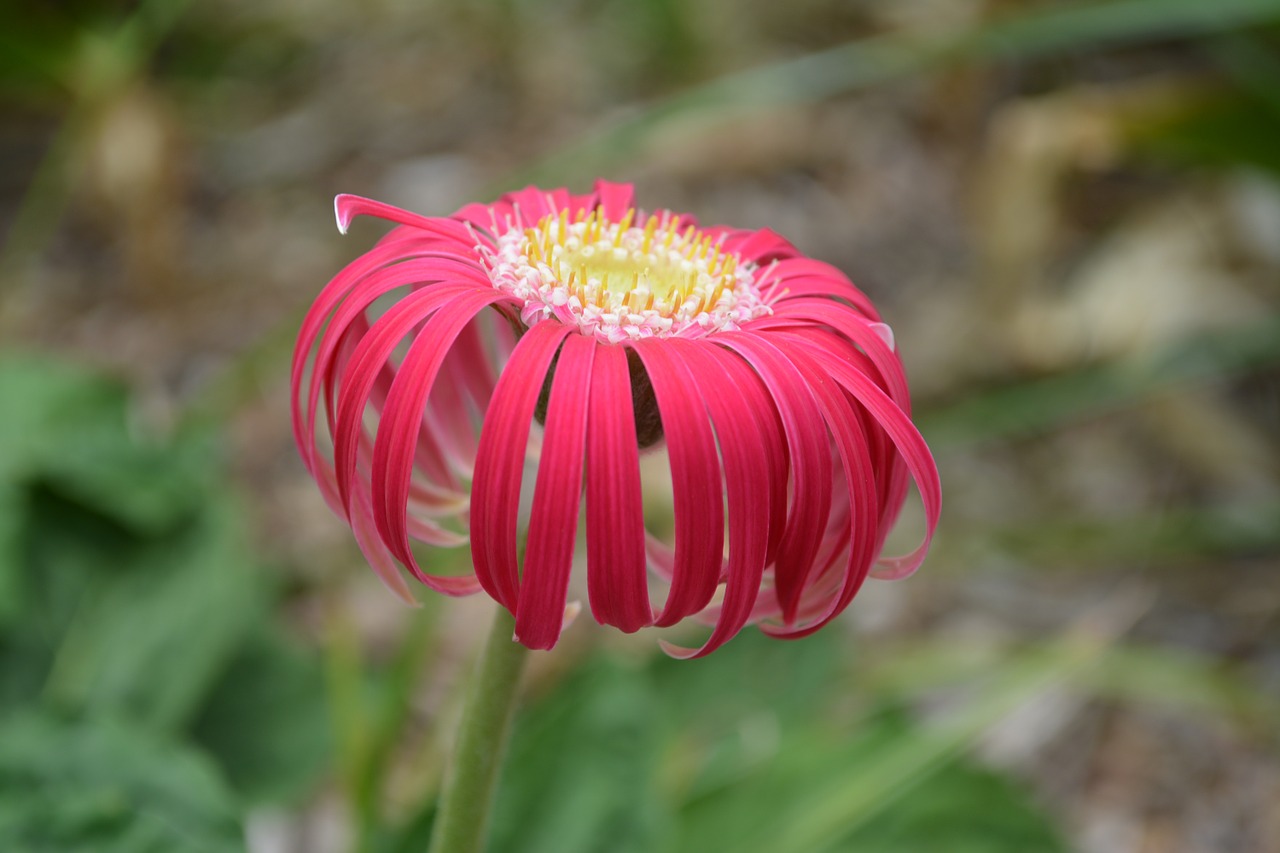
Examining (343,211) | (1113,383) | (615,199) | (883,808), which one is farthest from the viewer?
(1113,383)

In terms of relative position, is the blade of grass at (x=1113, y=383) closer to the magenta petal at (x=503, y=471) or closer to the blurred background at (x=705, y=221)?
the blurred background at (x=705, y=221)

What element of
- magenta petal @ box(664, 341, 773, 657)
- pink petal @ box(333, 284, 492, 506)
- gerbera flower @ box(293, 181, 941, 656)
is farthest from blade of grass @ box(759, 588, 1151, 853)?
pink petal @ box(333, 284, 492, 506)

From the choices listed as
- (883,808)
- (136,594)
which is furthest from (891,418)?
(136,594)

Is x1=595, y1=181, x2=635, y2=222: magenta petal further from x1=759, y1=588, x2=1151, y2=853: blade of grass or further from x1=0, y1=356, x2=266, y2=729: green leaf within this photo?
x1=0, y1=356, x2=266, y2=729: green leaf

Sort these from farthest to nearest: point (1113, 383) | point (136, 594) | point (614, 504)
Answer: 1. point (1113, 383)
2. point (136, 594)
3. point (614, 504)

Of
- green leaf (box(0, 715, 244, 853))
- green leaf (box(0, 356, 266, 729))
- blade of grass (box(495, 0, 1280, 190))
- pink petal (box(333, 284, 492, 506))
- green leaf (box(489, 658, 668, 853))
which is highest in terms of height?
blade of grass (box(495, 0, 1280, 190))

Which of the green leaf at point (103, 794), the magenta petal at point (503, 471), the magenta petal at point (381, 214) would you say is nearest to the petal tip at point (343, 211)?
the magenta petal at point (381, 214)

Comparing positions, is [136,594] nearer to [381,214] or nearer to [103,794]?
[103,794]
